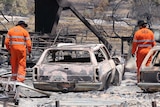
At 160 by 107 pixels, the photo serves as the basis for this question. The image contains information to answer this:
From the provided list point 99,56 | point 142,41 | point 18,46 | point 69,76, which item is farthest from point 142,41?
point 18,46

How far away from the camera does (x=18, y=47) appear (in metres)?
13.4

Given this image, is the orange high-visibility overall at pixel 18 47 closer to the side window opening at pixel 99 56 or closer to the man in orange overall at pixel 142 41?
the side window opening at pixel 99 56

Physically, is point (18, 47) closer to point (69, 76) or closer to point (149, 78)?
point (69, 76)

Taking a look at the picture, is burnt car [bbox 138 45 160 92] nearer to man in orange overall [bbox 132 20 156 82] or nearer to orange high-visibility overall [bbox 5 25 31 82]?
man in orange overall [bbox 132 20 156 82]

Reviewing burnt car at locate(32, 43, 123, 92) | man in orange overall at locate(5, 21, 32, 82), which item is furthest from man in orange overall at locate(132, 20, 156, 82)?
man in orange overall at locate(5, 21, 32, 82)

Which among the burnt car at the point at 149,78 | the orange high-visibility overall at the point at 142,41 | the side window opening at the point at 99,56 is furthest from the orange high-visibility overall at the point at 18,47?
the burnt car at the point at 149,78

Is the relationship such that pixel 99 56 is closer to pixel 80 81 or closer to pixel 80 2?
pixel 80 81

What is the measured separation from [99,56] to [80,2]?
73026mm

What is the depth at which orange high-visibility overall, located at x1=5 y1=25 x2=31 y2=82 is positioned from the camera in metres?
13.3

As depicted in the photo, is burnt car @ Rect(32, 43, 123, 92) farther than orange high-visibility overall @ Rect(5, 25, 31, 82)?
No

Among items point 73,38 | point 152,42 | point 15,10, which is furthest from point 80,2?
point 152,42

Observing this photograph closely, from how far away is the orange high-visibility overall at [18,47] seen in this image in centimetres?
1333

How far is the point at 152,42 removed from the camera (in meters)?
14.1

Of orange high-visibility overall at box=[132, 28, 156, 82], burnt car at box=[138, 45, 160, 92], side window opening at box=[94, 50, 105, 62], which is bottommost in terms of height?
burnt car at box=[138, 45, 160, 92]
